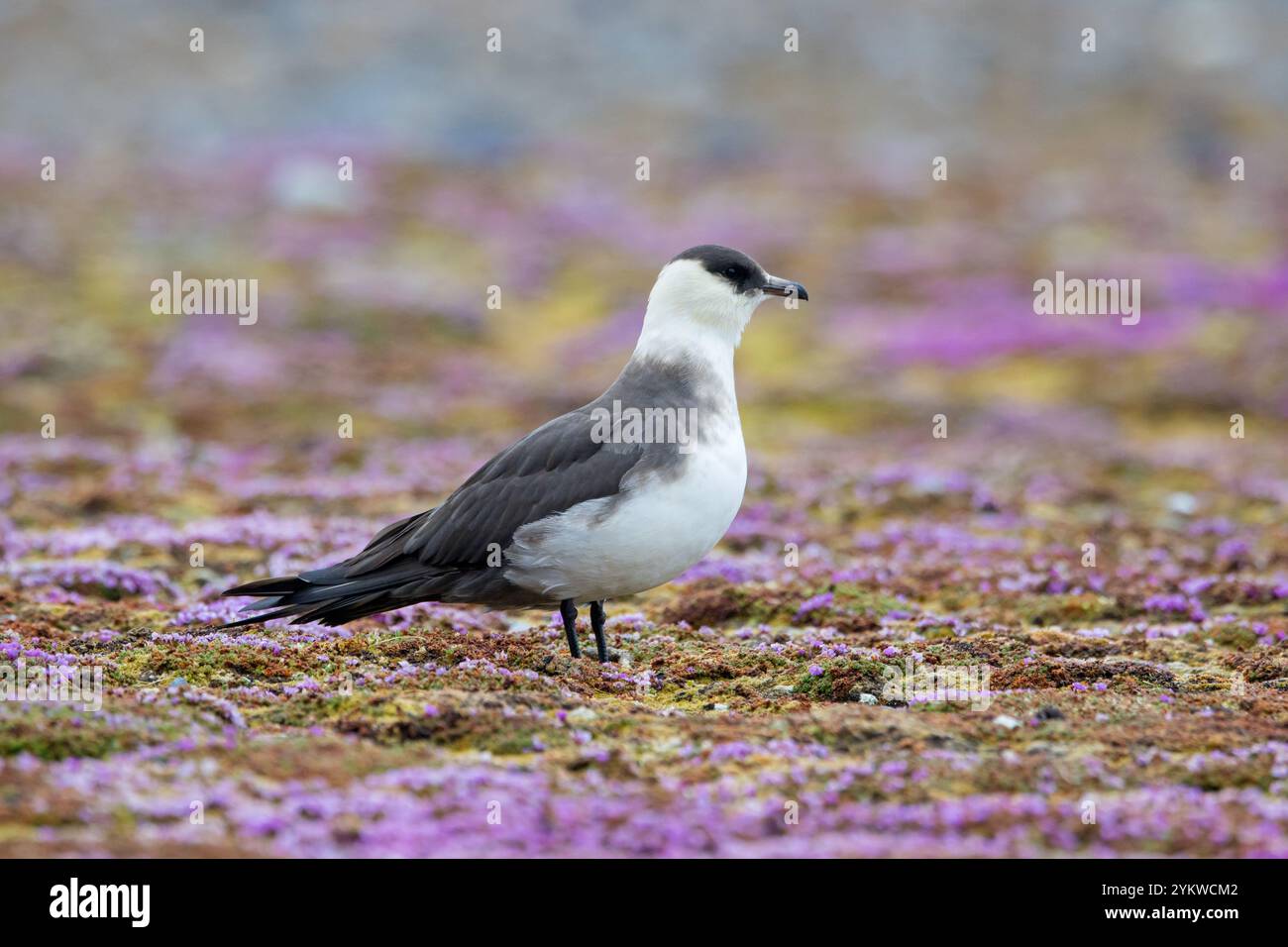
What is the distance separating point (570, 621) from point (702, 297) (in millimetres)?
2328

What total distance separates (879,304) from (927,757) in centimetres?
2473

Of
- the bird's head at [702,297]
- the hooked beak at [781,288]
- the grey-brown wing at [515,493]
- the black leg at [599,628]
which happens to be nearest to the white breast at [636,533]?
the grey-brown wing at [515,493]

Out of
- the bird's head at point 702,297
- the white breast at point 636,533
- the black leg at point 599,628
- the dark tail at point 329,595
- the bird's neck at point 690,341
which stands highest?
the bird's head at point 702,297

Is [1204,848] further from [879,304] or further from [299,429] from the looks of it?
[879,304]

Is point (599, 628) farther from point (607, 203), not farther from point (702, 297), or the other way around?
point (607, 203)

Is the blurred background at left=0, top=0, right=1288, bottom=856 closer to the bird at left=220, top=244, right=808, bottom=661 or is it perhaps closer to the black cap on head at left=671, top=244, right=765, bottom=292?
the bird at left=220, top=244, right=808, bottom=661

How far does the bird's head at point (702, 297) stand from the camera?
9.29 meters

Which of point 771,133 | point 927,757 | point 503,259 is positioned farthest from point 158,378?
point 771,133

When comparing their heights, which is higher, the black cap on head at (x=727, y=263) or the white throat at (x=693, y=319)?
the black cap on head at (x=727, y=263)

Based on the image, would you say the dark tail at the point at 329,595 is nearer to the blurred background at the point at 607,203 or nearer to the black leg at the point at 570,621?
the black leg at the point at 570,621

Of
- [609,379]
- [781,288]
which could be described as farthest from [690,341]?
[609,379]

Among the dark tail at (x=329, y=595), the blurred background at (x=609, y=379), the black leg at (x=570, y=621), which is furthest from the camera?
the black leg at (x=570, y=621)

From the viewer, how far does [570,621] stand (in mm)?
8922

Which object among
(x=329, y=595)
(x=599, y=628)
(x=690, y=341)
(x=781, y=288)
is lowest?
(x=599, y=628)
